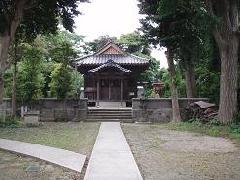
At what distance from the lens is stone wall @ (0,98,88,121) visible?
28.1 m

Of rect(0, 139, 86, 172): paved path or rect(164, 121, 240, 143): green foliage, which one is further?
rect(164, 121, 240, 143): green foliage

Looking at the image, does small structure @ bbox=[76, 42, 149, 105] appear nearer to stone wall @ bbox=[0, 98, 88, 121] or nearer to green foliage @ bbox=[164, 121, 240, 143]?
stone wall @ bbox=[0, 98, 88, 121]

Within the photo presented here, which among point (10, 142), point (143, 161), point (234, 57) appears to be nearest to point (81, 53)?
point (234, 57)

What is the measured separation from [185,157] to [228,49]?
10477mm

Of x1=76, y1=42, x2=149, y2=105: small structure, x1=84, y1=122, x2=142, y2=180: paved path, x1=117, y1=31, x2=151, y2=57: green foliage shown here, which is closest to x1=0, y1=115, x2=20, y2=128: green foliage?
x1=84, y1=122, x2=142, y2=180: paved path

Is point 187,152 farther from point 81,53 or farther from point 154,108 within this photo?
point 81,53

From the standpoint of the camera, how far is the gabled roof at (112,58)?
123 ft

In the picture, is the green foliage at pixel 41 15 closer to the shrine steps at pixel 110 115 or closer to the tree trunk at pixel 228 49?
the shrine steps at pixel 110 115

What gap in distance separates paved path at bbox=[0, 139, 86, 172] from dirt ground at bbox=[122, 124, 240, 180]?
5.22 feet

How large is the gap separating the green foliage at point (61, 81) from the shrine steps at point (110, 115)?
232 centimetres

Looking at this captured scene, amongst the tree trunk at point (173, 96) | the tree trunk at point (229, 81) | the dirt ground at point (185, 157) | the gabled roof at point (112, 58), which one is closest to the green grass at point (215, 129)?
the dirt ground at point (185, 157)

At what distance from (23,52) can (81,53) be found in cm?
3318

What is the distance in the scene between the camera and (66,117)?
92.2 feet


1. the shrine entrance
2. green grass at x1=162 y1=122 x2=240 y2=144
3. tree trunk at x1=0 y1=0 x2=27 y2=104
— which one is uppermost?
tree trunk at x1=0 y1=0 x2=27 y2=104
